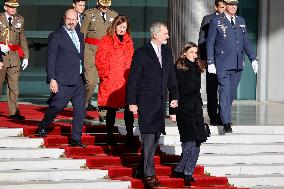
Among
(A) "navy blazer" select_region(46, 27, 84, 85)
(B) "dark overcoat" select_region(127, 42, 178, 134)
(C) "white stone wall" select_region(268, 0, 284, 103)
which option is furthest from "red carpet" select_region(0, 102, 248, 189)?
(C) "white stone wall" select_region(268, 0, 284, 103)

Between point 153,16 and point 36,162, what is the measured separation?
9570 millimetres

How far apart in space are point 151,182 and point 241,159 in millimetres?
2035

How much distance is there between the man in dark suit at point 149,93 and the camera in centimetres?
1264

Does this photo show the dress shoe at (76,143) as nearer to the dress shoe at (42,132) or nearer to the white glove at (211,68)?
the dress shoe at (42,132)

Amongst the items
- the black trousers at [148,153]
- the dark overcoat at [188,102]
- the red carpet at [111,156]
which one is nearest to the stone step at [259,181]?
the red carpet at [111,156]

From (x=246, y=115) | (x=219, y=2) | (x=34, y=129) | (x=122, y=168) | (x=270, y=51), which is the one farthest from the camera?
(x=270, y=51)

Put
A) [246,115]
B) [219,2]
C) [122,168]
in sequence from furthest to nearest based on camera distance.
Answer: [246,115] < [219,2] < [122,168]

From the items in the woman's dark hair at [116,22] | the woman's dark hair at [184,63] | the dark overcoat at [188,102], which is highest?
the woman's dark hair at [116,22]

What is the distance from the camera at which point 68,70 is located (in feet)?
45.5

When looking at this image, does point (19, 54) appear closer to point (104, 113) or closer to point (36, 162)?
point (104, 113)

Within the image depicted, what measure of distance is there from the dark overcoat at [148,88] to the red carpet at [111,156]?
75cm

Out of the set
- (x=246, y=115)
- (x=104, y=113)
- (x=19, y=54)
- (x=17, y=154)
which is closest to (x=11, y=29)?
(x=19, y=54)

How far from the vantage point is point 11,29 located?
1634cm

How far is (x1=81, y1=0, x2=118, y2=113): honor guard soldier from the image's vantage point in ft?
54.6
